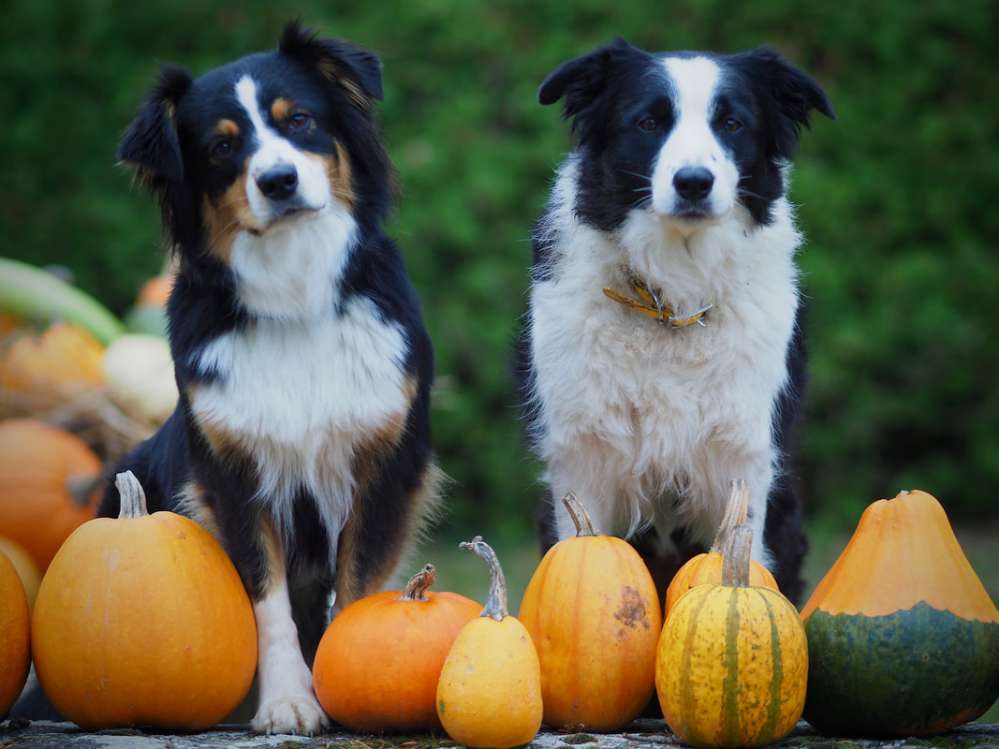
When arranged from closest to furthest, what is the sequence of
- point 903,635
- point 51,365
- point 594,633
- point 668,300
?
point 903,635, point 594,633, point 668,300, point 51,365

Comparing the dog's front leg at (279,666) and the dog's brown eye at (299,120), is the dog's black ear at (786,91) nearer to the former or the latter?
the dog's brown eye at (299,120)

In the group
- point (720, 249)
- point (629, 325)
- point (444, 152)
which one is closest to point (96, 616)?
point (629, 325)

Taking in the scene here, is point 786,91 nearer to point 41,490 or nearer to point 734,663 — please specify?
point 734,663

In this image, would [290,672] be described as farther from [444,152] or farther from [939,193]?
[939,193]

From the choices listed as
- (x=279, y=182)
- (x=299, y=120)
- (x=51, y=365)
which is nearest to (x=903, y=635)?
(x=279, y=182)

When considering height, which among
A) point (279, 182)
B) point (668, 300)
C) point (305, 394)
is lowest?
point (305, 394)

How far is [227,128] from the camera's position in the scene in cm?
310

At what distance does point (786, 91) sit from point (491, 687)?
1.86 m

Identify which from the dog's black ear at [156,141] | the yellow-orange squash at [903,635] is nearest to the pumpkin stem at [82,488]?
the dog's black ear at [156,141]

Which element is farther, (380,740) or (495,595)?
(380,740)

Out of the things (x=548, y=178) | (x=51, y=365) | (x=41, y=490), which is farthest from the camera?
(x=548, y=178)

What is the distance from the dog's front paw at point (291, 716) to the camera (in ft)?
9.92

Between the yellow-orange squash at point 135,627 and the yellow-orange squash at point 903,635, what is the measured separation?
1.44 meters

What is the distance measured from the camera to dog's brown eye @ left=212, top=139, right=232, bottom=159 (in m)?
3.12
